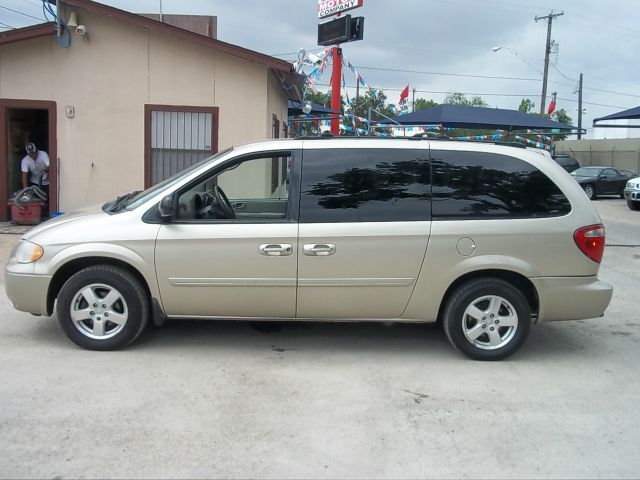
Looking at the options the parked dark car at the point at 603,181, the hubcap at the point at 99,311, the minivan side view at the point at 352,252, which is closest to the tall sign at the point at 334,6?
the minivan side view at the point at 352,252

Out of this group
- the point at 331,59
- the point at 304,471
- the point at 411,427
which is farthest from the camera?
the point at 331,59

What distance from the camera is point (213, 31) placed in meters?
16.4

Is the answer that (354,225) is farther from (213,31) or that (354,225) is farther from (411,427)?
(213,31)

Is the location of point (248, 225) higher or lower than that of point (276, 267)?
higher

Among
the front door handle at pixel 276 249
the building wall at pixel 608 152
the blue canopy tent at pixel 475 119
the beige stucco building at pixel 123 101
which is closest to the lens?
the front door handle at pixel 276 249

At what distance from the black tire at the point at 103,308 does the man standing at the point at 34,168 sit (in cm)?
707

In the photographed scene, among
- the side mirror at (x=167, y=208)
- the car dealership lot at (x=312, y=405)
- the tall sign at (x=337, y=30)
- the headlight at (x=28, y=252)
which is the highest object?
the tall sign at (x=337, y=30)

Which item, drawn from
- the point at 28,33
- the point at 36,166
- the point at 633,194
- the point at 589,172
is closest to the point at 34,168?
the point at 36,166

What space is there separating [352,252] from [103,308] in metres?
2.08

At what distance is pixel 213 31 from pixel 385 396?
1435 cm

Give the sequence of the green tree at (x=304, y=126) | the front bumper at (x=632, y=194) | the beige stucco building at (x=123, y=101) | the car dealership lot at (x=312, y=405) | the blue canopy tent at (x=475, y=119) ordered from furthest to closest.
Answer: the green tree at (x=304, y=126) < the front bumper at (x=632, y=194) < the blue canopy tent at (x=475, y=119) < the beige stucco building at (x=123, y=101) < the car dealership lot at (x=312, y=405)

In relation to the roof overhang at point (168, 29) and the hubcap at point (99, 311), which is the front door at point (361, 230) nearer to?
the hubcap at point (99, 311)

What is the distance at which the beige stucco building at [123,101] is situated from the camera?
10.8m

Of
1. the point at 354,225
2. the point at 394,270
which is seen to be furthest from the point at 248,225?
the point at 394,270
